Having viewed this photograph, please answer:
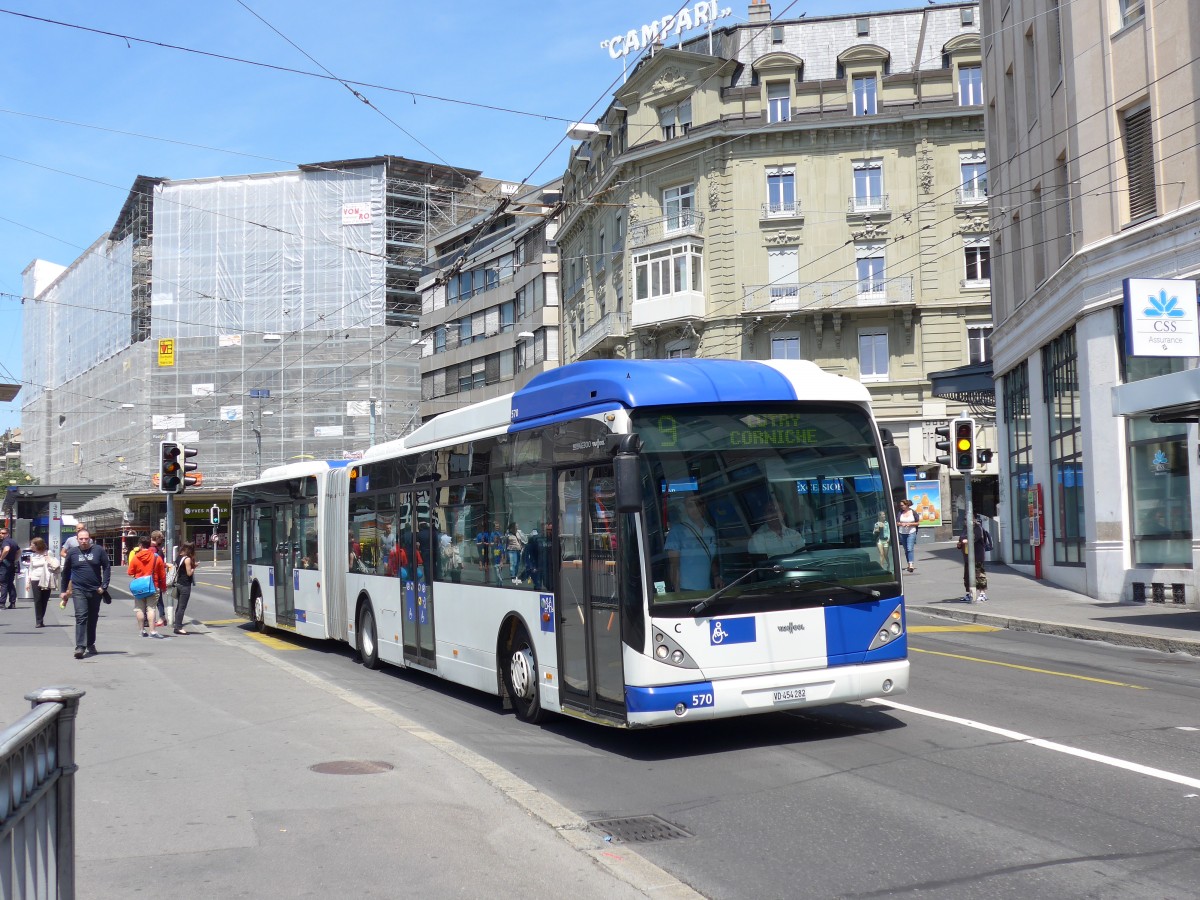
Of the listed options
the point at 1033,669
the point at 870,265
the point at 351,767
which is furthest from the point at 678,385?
the point at 870,265

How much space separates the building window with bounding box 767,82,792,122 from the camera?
45656mm

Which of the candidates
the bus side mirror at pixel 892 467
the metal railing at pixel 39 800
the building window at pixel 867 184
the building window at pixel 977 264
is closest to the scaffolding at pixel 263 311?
the building window at pixel 867 184

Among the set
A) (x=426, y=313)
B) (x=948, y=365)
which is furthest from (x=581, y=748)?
(x=426, y=313)

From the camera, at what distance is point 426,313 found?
227 ft

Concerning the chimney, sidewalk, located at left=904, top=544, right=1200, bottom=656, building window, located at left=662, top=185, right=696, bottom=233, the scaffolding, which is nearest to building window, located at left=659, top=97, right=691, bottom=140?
building window, located at left=662, top=185, right=696, bottom=233

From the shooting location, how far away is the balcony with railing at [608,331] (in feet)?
158

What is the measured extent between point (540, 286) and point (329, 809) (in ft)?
178

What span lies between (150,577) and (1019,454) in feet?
69.4

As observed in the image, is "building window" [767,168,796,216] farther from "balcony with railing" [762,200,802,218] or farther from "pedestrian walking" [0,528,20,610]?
"pedestrian walking" [0,528,20,610]

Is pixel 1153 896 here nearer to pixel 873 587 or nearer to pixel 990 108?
pixel 873 587

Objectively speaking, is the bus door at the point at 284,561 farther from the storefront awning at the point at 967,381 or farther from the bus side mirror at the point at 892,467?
the storefront awning at the point at 967,381

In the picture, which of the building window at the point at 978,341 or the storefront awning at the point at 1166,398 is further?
the building window at the point at 978,341

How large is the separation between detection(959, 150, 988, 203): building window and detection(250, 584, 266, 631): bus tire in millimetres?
32416

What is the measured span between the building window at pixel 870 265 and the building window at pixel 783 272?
90.2 inches
